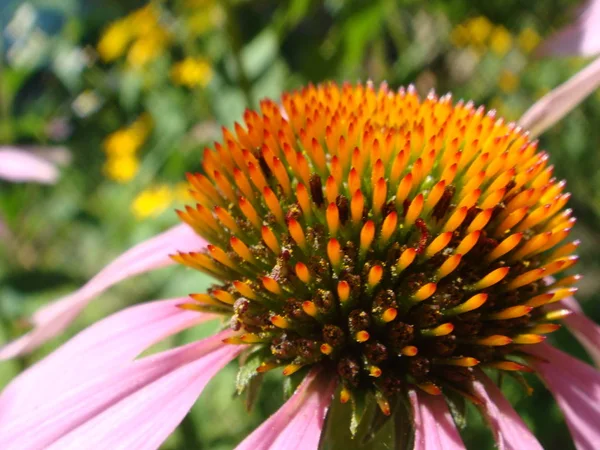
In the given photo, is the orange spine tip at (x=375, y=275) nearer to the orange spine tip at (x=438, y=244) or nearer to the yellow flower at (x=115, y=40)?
the orange spine tip at (x=438, y=244)

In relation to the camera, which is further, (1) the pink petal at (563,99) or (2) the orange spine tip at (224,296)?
(1) the pink petal at (563,99)

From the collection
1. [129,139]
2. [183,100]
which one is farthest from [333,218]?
[129,139]

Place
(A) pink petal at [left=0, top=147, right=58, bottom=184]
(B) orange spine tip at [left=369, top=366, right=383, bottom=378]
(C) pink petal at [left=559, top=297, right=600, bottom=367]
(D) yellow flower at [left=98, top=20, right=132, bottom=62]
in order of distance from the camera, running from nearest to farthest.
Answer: (B) orange spine tip at [left=369, top=366, right=383, bottom=378] → (C) pink petal at [left=559, top=297, right=600, bottom=367] → (A) pink petal at [left=0, top=147, right=58, bottom=184] → (D) yellow flower at [left=98, top=20, right=132, bottom=62]

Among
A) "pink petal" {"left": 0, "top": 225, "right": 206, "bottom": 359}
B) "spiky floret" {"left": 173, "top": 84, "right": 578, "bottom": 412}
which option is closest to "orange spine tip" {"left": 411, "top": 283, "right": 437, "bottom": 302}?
"spiky floret" {"left": 173, "top": 84, "right": 578, "bottom": 412}

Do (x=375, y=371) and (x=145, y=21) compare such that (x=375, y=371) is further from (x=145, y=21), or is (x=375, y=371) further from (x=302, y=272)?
(x=145, y=21)

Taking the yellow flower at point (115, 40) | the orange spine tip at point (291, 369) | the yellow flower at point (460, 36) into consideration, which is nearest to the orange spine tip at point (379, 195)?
the orange spine tip at point (291, 369)

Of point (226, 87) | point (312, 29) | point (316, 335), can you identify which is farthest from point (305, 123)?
point (312, 29)

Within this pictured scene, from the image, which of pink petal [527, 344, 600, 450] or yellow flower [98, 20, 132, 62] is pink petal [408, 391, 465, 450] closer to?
pink petal [527, 344, 600, 450]

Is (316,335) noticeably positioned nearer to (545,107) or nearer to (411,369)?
(411,369)
